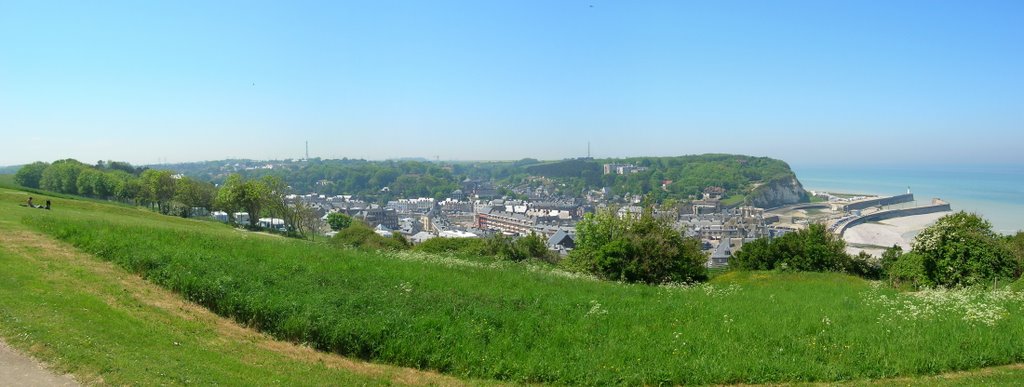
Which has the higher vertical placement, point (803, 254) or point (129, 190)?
point (129, 190)

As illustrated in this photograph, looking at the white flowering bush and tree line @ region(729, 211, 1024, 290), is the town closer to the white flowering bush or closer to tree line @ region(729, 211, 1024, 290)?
tree line @ region(729, 211, 1024, 290)

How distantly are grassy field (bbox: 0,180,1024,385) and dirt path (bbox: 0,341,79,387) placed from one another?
0.20 m

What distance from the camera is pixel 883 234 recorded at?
7675cm

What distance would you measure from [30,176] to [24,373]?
87.5m

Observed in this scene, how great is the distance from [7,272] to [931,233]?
28.8m

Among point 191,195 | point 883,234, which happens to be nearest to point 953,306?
point 191,195

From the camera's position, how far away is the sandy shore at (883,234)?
208 ft

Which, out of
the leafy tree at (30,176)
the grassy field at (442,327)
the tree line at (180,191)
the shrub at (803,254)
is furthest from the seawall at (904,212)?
the leafy tree at (30,176)

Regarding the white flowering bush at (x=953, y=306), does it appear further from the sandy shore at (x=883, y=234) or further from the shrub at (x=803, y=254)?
the sandy shore at (x=883, y=234)

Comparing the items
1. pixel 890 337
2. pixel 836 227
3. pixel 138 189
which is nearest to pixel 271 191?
pixel 138 189

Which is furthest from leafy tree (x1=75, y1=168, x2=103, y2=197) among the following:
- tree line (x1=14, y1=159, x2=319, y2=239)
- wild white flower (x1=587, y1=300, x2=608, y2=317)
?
wild white flower (x1=587, y1=300, x2=608, y2=317)

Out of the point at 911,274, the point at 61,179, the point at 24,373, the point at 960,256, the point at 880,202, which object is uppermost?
the point at 61,179

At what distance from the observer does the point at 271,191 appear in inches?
2259

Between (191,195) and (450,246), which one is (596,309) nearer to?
(450,246)
